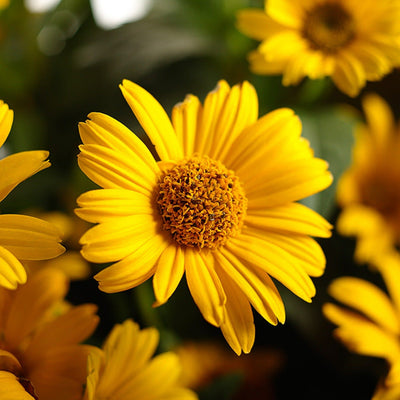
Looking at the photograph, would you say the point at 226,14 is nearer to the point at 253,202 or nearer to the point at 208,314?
the point at 253,202

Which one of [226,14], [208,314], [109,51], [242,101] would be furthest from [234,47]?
[208,314]

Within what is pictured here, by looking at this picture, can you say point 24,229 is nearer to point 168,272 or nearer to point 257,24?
point 168,272

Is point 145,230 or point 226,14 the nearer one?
point 145,230

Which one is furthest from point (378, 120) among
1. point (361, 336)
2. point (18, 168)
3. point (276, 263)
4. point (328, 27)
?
point (18, 168)

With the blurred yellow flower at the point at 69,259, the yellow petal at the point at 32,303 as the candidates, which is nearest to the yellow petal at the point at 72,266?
the blurred yellow flower at the point at 69,259

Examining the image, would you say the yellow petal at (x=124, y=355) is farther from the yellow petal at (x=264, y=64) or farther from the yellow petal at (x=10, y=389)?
the yellow petal at (x=264, y=64)

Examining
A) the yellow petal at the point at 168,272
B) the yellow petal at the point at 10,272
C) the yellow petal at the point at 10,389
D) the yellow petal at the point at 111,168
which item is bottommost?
the yellow petal at the point at 10,389
